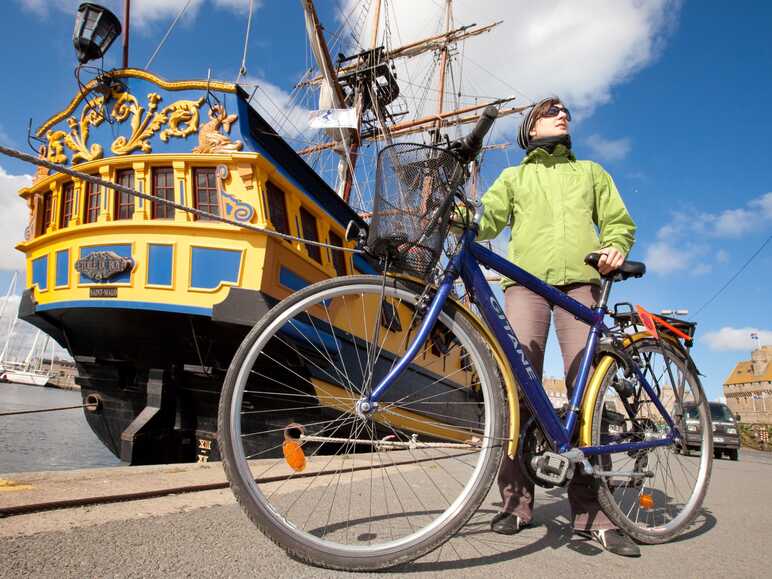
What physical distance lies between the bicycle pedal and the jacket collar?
4.73 feet

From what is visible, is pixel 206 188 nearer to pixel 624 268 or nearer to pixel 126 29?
pixel 126 29

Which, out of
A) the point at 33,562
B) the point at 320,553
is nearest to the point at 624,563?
the point at 320,553

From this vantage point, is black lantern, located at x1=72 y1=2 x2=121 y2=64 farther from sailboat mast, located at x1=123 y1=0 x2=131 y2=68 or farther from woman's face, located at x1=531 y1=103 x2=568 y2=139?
woman's face, located at x1=531 y1=103 x2=568 y2=139

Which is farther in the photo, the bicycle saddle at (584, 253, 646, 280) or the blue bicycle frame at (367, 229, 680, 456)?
the bicycle saddle at (584, 253, 646, 280)

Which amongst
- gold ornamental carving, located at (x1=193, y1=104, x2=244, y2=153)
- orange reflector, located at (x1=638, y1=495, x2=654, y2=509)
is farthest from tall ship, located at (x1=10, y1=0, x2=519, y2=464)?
orange reflector, located at (x1=638, y1=495, x2=654, y2=509)

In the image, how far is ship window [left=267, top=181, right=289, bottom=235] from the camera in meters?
5.79

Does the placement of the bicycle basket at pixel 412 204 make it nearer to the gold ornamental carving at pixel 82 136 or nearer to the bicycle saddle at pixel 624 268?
the bicycle saddle at pixel 624 268

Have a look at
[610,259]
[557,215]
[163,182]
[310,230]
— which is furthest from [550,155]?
[163,182]

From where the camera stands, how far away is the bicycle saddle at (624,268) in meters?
2.09

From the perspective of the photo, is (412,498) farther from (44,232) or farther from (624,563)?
(44,232)

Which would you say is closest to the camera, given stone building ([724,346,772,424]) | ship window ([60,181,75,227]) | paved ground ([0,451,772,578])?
paved ground ([0,451,772,578])

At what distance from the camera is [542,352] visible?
2.18 meters

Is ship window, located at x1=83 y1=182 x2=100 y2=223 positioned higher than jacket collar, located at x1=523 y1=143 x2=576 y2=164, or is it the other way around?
ship window, located at x1=83 y1=182 x2=100 y2=223

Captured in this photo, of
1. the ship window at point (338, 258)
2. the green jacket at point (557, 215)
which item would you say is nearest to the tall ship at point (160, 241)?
the ship window at point (338, 258)
